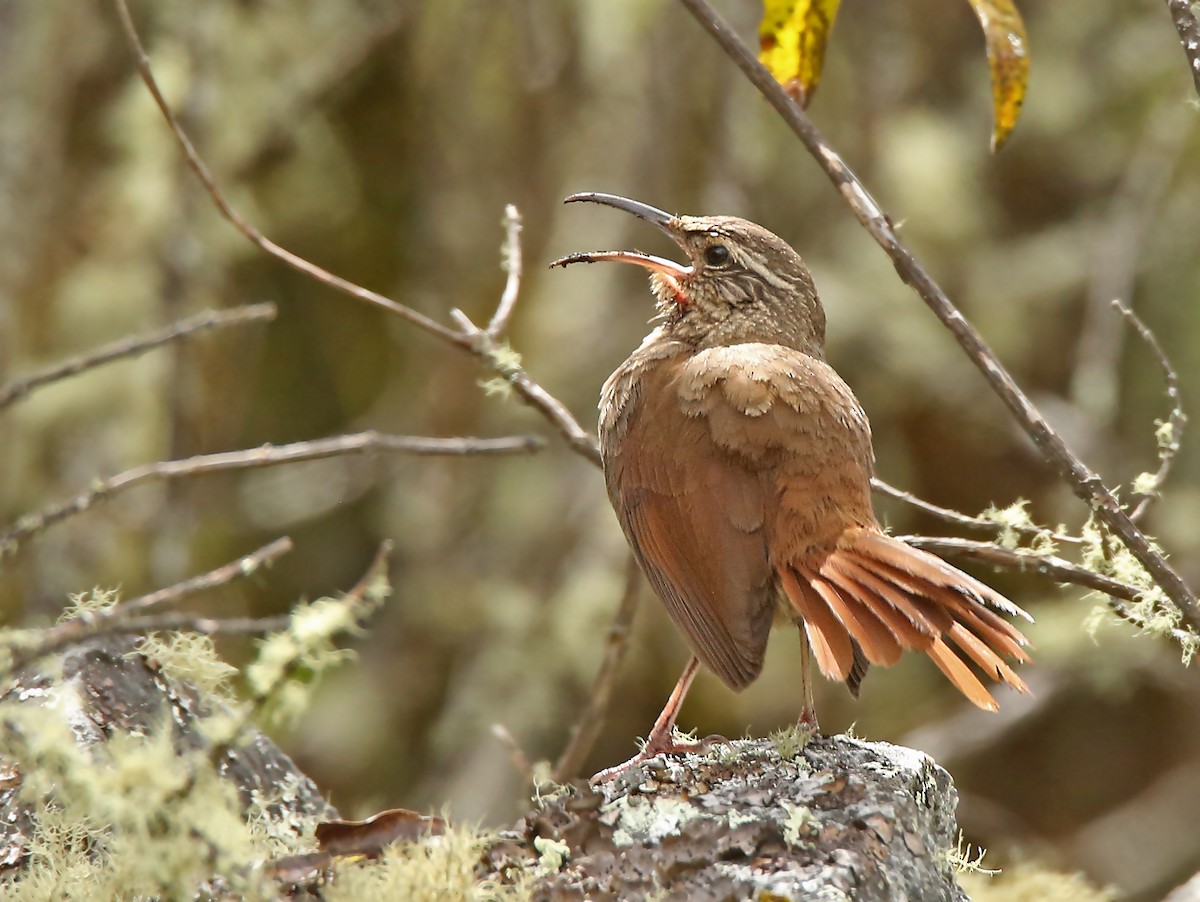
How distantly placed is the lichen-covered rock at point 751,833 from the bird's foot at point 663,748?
0.16 meters

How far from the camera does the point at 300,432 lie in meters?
8.01

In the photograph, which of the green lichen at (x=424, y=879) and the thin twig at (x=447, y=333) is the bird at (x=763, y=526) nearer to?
the thin twig at (x=447, y=333)

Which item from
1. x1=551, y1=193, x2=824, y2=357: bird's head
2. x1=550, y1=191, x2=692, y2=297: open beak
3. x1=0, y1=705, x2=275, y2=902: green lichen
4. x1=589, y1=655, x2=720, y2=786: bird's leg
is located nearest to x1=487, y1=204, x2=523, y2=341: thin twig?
x1=550, y1=191, x2=692, y2=297: open beak

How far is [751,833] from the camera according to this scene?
2482 mm

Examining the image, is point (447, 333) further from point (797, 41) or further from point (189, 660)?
point (797, 41)

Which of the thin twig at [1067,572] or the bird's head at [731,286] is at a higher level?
the bird's head at [731,286]

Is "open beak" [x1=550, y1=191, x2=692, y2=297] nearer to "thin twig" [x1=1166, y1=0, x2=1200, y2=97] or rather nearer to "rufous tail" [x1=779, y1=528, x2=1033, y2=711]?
"rufous tail" [x1=779, y1=528, x2=1033, y2=711]

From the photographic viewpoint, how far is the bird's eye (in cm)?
421

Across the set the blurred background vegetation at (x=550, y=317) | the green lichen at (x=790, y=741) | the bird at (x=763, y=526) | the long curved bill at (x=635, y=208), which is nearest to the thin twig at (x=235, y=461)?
the bird at (x=763, y=526)

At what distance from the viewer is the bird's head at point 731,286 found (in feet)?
13.5

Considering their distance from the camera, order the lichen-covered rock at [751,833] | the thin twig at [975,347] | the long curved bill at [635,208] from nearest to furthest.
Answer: the lichen-covered rock at [751,833]
the thin twig at [975,347]
the long curved bill at [635,208]

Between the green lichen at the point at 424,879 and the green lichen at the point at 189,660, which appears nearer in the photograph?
the green lichen at the point at 424,879

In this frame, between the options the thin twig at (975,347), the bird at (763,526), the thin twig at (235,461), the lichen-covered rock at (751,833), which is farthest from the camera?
the bird at (763,526)

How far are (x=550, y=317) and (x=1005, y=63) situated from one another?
4.69 meters
